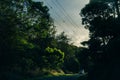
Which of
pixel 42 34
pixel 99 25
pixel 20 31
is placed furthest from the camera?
pixel 42 34

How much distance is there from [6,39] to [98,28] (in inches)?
559

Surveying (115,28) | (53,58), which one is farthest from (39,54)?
(115,28)

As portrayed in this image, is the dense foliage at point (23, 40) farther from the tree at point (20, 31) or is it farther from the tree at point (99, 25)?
the tree at point (99, 25)

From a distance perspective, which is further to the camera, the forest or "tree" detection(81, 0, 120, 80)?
"tree" detection(81, 0, 120, 80)

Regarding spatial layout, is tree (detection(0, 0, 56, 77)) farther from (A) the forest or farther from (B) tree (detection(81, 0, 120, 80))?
(B) tree (detection(81, 0, 120, 80))

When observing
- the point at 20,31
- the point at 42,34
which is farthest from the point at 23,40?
the point at 42,34

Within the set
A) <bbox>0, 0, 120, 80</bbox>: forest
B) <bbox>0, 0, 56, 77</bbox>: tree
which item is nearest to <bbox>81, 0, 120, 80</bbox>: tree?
<bbox>0, 0, 120, 80</bbox>: forest

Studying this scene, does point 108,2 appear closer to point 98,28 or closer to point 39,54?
point 98,28

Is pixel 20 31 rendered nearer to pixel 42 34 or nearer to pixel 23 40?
pixel 23 40

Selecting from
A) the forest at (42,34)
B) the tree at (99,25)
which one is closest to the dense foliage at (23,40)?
the forest at (42,34)

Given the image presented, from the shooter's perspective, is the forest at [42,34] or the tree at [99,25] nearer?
the forest at [42,34]

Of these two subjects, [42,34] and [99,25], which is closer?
[99,25]

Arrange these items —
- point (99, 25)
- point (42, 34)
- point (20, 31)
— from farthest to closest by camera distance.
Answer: point (42, 34) < point (20, 31) < point (99, 25)

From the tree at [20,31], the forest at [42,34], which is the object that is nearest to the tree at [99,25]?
the forest at [42,34]
